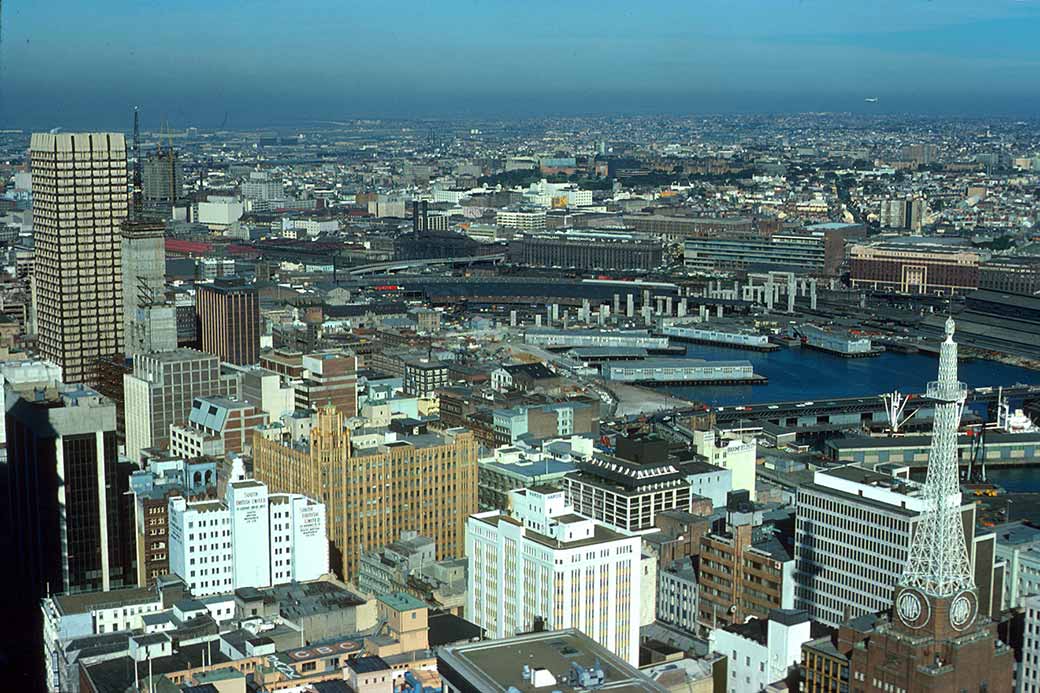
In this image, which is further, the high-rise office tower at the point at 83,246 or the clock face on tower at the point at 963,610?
the high-rise office tower at the point at 83,246

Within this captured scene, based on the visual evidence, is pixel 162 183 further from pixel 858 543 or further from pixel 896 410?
pixel 858 543

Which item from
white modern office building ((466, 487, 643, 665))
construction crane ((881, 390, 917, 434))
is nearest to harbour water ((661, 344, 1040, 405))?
construction crane ((881, 390, 917, 434))

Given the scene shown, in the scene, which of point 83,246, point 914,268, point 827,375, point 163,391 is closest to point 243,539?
point 163,391

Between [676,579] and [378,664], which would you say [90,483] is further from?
[676,579]

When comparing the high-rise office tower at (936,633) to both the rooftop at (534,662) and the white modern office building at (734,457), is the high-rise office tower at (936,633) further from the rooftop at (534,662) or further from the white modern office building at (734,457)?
the white modern office building at (734,457)

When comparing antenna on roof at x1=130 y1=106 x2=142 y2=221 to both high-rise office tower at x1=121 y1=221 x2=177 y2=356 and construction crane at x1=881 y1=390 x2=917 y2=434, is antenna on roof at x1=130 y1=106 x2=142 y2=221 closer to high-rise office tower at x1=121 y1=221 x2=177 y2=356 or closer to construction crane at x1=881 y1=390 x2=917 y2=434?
high-rise office tower at x1=121 y1=221 x2=177 y2=356

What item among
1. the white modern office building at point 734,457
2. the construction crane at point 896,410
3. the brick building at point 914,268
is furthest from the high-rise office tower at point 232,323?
the brick building at point 914,268
